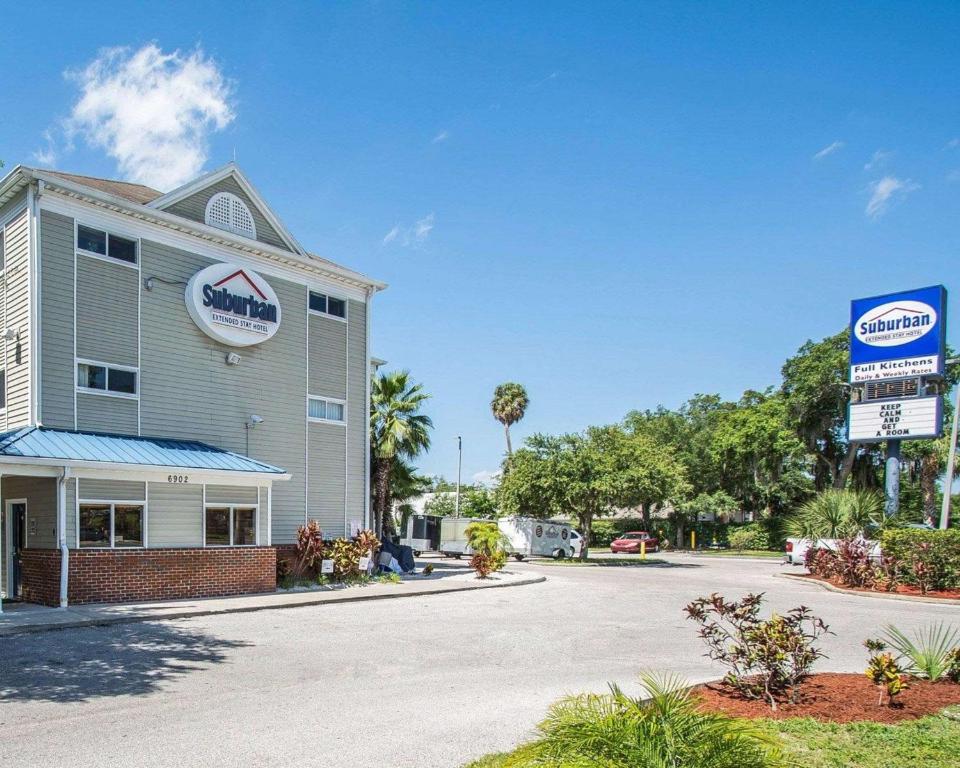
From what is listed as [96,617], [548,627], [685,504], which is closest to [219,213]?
[96,617]

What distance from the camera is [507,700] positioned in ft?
28.2

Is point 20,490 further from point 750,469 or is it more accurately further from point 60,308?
point 750,469

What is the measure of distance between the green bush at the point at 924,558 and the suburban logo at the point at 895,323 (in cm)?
756

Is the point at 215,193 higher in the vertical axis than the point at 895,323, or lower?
higher

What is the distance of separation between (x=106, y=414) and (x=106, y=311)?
248cm

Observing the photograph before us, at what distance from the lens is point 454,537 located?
4434 centimetres

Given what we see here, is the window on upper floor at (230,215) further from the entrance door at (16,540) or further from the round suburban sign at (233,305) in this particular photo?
the entrance door at (16,540)

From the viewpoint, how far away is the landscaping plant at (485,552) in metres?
25.5

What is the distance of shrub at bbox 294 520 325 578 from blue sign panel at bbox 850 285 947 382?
20.2m

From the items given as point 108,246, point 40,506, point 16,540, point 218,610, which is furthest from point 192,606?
point 108,246

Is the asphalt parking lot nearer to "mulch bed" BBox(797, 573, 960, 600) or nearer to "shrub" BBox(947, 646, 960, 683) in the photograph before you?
"shrub" BBox(947, 646, 960, 683)

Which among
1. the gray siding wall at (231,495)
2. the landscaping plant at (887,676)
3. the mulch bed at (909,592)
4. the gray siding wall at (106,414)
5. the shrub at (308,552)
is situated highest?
the gray siding wall at (106,414)

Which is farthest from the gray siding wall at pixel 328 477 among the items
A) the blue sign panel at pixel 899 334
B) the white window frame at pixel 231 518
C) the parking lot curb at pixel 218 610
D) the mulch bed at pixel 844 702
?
the blue sign panel at pixel 899 334

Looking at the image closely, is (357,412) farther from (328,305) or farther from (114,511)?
(114,511)
